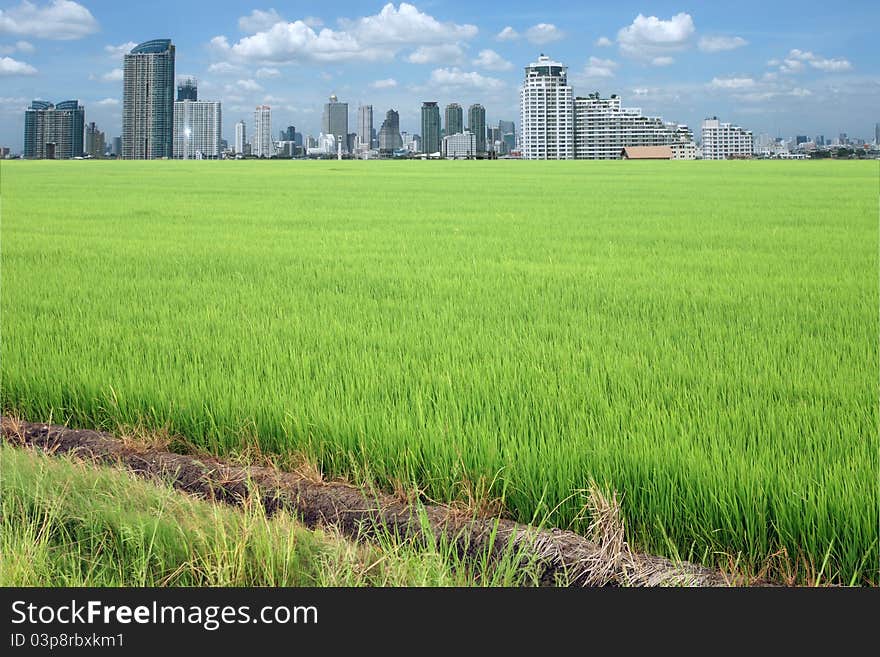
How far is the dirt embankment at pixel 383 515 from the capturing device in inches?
115

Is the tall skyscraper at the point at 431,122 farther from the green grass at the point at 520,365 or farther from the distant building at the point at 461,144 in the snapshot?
the green grass at the point at 520,365

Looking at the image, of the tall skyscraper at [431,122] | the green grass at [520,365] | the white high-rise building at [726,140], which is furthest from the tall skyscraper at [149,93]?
the white high-rise building at [726,140]

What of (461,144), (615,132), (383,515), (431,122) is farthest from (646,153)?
(383,515)

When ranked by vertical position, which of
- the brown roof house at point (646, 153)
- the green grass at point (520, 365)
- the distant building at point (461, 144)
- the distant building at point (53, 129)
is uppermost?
the brown roof house at point (646, 153)

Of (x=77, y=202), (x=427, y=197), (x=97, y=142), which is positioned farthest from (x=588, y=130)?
(x=77, y=202)

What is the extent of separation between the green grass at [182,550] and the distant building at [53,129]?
117ft

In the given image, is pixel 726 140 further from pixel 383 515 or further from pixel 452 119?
pixel 383 515

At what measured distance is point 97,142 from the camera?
4019 cm

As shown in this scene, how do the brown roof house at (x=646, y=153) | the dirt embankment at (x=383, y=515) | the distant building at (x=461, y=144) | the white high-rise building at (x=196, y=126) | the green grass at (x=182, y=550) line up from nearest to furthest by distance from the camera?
the green grass at (x=182, y=550), the dirt embankment at (x=383, y=515), the white high-rise building at (x=196, y=126), the distant building at (x=461, y=144), the brown roof house at (x=646, y=153)

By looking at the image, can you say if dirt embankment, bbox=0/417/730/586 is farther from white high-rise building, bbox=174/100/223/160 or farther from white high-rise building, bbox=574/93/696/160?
white high-rise building, bbox=574/93/696/160

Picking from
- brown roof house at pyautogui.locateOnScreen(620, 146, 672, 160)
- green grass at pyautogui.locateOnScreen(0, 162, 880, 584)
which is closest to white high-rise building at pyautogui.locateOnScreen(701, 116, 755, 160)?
brown roof house at pyautogui.locateOnScreen(620, 146, 672, 160)

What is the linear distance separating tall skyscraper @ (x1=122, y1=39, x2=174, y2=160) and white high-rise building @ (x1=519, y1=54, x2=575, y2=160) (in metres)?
37.2

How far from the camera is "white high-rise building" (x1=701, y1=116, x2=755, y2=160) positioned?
8425 cm

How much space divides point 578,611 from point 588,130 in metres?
91.4
